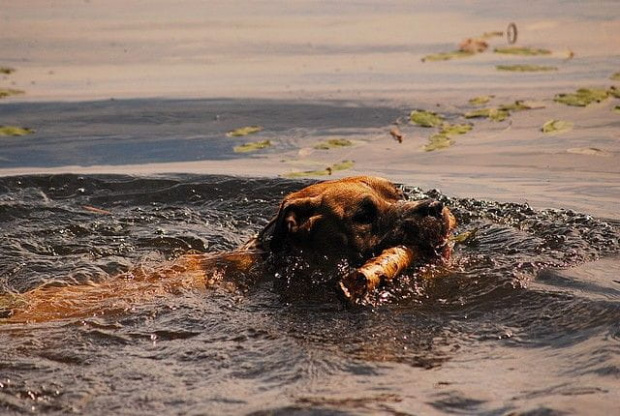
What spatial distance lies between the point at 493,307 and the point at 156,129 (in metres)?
8.31

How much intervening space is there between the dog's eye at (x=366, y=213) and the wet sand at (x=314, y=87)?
2885mm

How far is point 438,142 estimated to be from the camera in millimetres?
14070

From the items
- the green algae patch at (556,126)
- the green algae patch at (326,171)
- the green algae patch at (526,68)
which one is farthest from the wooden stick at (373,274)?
the green algae patch at (526,68)

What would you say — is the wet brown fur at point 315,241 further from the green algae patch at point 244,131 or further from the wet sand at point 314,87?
the green algae patch at point 244,131

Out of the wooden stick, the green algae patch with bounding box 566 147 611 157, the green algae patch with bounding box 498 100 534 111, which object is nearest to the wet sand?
the green algae patch with bounding box 566 147 611 157

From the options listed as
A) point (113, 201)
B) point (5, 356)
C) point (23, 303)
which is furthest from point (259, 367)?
point (113, 201)

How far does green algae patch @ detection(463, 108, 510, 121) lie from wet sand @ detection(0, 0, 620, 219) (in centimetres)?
11

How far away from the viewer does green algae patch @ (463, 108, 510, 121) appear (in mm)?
14992

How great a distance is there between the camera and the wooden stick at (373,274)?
839 centimetres

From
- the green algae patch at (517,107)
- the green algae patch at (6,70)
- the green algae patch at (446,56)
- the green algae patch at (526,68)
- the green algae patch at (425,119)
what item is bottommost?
the green algae patch at (425,119)

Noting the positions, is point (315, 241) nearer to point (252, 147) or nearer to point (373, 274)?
point (373, 274)

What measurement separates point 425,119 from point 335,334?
739cm

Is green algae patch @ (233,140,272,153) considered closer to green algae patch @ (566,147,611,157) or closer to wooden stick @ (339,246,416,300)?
green algae patch @ (566,147,611,157)

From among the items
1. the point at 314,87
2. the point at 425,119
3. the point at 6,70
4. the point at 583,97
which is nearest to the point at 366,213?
the point at 425,119
